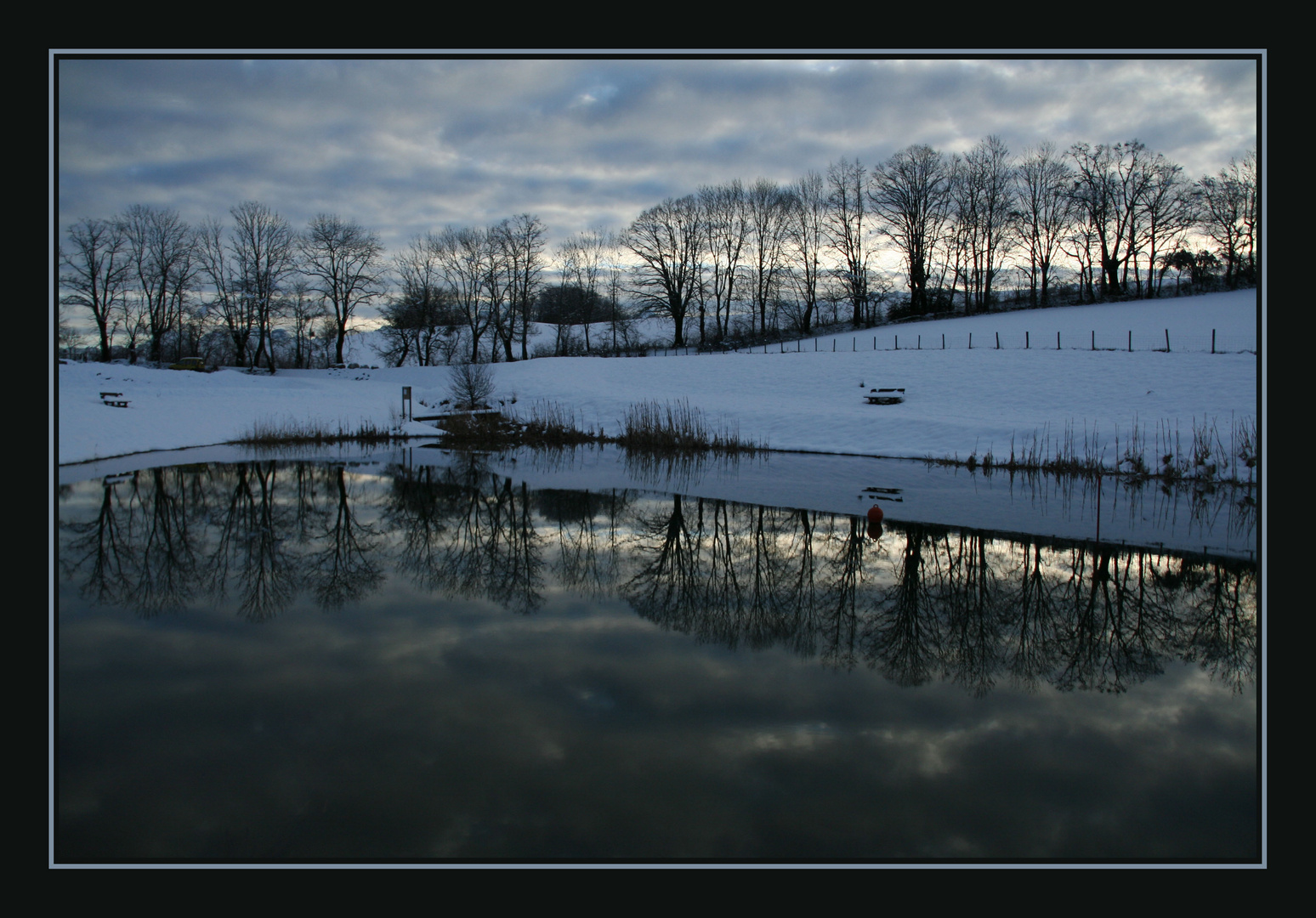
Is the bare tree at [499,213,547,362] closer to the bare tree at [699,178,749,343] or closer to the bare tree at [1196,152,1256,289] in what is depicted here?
the bare tree at [699,178,749,343]

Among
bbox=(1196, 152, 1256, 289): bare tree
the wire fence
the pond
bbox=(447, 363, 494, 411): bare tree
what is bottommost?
the pond

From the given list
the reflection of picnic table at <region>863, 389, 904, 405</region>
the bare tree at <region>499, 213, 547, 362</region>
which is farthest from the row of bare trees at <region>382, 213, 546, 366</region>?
the reflection of picnic table at <region>863, 389, 904, 405</region>

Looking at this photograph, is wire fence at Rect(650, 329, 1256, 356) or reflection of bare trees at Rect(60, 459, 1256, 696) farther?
wire fence at Rect(650, 329, 1256, 356)

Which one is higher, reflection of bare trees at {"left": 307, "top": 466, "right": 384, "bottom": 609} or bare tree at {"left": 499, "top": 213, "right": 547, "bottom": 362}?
bare tree at {"left": 499, "top": 213, "right": 547, "bottom": 362}

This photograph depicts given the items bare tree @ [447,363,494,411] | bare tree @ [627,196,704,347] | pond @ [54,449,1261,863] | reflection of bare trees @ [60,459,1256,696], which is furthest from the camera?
bare tree @ [627,196,704,347]

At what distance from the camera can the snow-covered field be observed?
22.7m

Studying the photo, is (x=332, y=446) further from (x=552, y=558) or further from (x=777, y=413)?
(x=552, y=558)

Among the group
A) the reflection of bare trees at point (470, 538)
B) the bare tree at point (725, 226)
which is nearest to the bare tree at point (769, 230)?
the bare tree at point (725, 226)

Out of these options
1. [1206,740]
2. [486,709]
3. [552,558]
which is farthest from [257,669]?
[1206,740]

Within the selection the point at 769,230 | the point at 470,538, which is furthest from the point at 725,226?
the point at 470,538

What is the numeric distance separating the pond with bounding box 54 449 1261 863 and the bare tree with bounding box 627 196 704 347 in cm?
4635

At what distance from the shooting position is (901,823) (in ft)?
13.0

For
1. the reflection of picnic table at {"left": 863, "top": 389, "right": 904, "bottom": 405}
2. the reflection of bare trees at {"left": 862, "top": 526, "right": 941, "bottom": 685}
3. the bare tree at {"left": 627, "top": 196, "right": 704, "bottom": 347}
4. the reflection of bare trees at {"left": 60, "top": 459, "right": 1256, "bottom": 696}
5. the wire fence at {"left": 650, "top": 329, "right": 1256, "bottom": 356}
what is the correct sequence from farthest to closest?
the bare tree at {"left": 627, "top": 196, "right": 704, "bottom": 347} < the wire fence at {"left": 650, "top": 329, "right": 1256, "bottom": 356} < the reflection of picnic table at {"left": 863, "top": 389, "right": 904, "bottom": 405} < the reflection of bare trees at {"left": 60, "top": 459, "right": 1256, "bottom": 696} < the reflection of bare trees at {"left": 862, "top": 526, "right": 941, "bottom": 685}

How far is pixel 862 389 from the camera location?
32.5 metres
